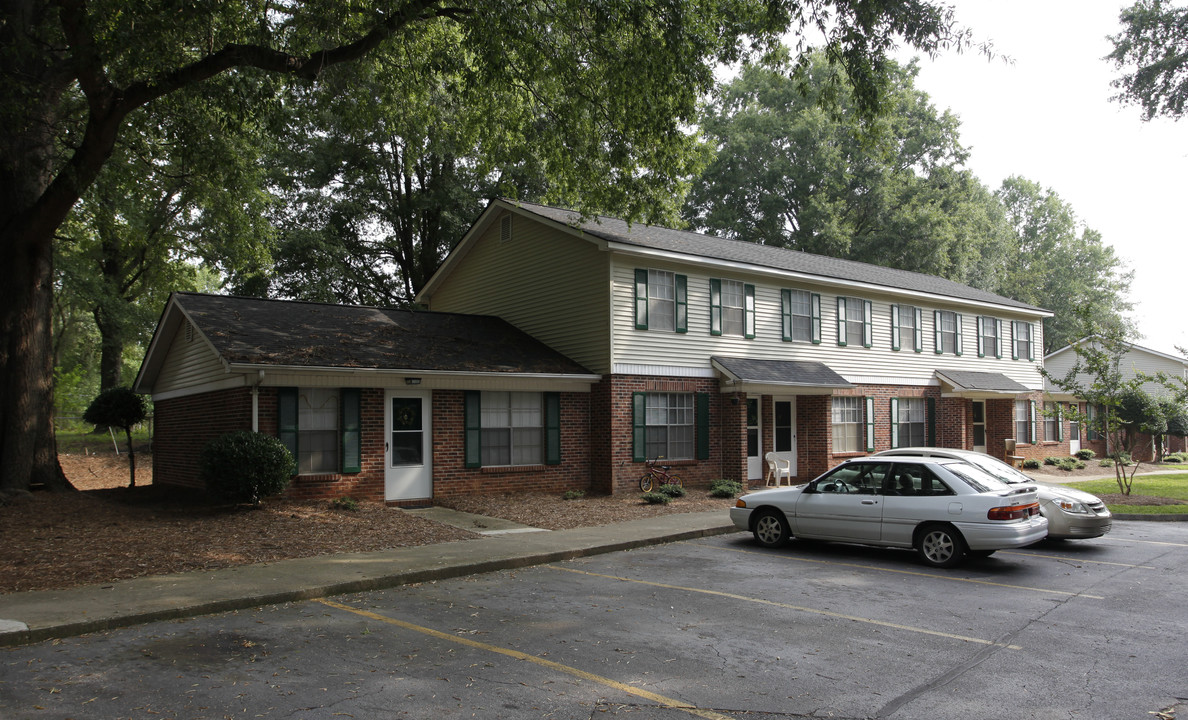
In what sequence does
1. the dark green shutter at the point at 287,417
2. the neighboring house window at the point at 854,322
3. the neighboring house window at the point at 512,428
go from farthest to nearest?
the neighboring house window at the point at 854,322 → the neighboring house window at the point at 512,428 → the dark green shutter at the point at 287,417

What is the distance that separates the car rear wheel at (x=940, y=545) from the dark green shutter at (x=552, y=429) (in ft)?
30.3

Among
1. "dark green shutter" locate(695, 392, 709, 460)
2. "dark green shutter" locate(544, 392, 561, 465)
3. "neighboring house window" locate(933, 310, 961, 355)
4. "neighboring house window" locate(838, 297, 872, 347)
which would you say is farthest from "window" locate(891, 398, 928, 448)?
"dark green shutter" locate(544, 392, 561, 465)

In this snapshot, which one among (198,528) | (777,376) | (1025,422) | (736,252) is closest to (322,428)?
(198,528)

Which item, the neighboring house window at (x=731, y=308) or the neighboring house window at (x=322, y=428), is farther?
the neighboring house window at (x=731, y=308)

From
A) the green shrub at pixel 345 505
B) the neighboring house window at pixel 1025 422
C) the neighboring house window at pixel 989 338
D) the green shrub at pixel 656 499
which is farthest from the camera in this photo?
the neighboring house window at pixel 1025 422

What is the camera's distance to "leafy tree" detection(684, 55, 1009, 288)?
40875 millimetres

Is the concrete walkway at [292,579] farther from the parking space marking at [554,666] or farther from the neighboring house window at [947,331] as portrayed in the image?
the neighboring house window at [947,331]

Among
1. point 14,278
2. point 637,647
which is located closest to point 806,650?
point 637,647

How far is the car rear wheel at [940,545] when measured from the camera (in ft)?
33.0

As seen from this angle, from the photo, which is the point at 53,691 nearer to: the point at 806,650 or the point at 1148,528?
the point at 806,650

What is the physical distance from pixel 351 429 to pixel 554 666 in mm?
10175

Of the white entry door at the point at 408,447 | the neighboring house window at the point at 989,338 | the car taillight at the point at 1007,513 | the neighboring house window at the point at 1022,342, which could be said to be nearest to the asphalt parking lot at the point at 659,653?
the car taillight at the point at 1007,513

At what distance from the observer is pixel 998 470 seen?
11922 mm

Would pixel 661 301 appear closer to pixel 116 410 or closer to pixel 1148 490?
pixel 116 410
